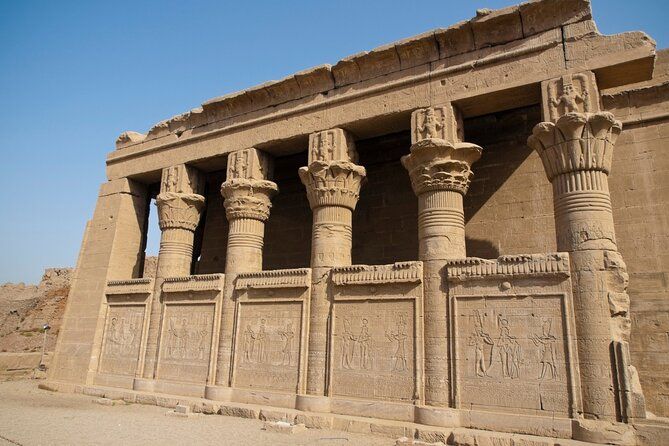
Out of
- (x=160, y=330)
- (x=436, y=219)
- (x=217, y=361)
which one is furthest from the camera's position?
(x=160, y=330)

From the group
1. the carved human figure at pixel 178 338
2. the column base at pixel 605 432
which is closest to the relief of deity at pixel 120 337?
the carved human figure at pixel 178 338

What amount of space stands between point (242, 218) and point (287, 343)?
8.85ft

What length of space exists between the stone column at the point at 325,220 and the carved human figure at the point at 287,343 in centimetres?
38

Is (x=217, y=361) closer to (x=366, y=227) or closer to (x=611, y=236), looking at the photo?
(x=366, y=227)

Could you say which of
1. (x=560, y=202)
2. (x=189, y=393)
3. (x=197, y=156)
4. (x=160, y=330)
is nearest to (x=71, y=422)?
(x=189, y=393)

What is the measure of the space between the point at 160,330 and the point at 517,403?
22.6ft

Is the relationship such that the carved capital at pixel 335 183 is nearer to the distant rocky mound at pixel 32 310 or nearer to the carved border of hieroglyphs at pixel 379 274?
the carved border of hieroglyphs at pixel 379 274

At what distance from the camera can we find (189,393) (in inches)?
343

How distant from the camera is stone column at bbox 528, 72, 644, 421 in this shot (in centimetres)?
562

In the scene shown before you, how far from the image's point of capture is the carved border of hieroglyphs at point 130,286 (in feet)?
33.0

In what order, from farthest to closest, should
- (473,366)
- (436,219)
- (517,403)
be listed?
(436,219) < (473,366) < (517,403)

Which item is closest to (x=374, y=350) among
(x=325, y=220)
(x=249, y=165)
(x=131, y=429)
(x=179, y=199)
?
(x=325, y=220)

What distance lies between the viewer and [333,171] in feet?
27.2

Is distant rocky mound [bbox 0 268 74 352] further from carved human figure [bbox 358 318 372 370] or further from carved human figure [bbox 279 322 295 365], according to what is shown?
carved human figure [bbox 358 318 372 370]
